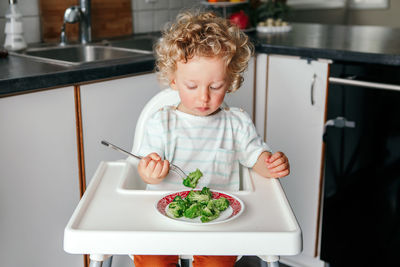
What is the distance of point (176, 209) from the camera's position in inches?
36.2

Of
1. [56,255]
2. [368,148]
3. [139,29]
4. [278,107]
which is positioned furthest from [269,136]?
[56,255]

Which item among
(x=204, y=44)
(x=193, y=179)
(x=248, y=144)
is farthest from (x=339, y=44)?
(x=193, y=179)

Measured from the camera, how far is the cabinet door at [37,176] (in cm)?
143

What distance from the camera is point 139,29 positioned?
256 cm

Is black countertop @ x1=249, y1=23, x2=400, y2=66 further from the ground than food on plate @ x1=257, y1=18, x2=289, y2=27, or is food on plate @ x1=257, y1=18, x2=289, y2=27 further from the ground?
food on plate @ x1=257, y1=18, x2=289, y2=27

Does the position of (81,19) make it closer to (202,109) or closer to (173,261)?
(202,109)

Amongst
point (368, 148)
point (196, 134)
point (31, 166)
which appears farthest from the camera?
point (368, 148)

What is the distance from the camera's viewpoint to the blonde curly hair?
1192 millimetres

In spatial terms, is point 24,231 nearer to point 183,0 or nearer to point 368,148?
point 368,148

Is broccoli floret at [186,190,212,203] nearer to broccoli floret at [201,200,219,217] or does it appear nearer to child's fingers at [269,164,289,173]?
broccoli floret at [201,200,219,217]

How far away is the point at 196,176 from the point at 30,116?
0.64m

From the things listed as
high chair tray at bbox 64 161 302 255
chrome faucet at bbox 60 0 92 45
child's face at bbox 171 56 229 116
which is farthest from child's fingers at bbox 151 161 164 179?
chrome faucet at bbox 60 0 92 45

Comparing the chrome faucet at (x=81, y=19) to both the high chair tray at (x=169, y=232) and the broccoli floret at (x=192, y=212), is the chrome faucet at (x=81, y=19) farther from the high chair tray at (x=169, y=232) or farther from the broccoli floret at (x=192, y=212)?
the broccoli floret at (x=192, y=212)

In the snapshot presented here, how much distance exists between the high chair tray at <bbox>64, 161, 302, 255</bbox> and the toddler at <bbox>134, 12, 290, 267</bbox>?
0.56 ft
